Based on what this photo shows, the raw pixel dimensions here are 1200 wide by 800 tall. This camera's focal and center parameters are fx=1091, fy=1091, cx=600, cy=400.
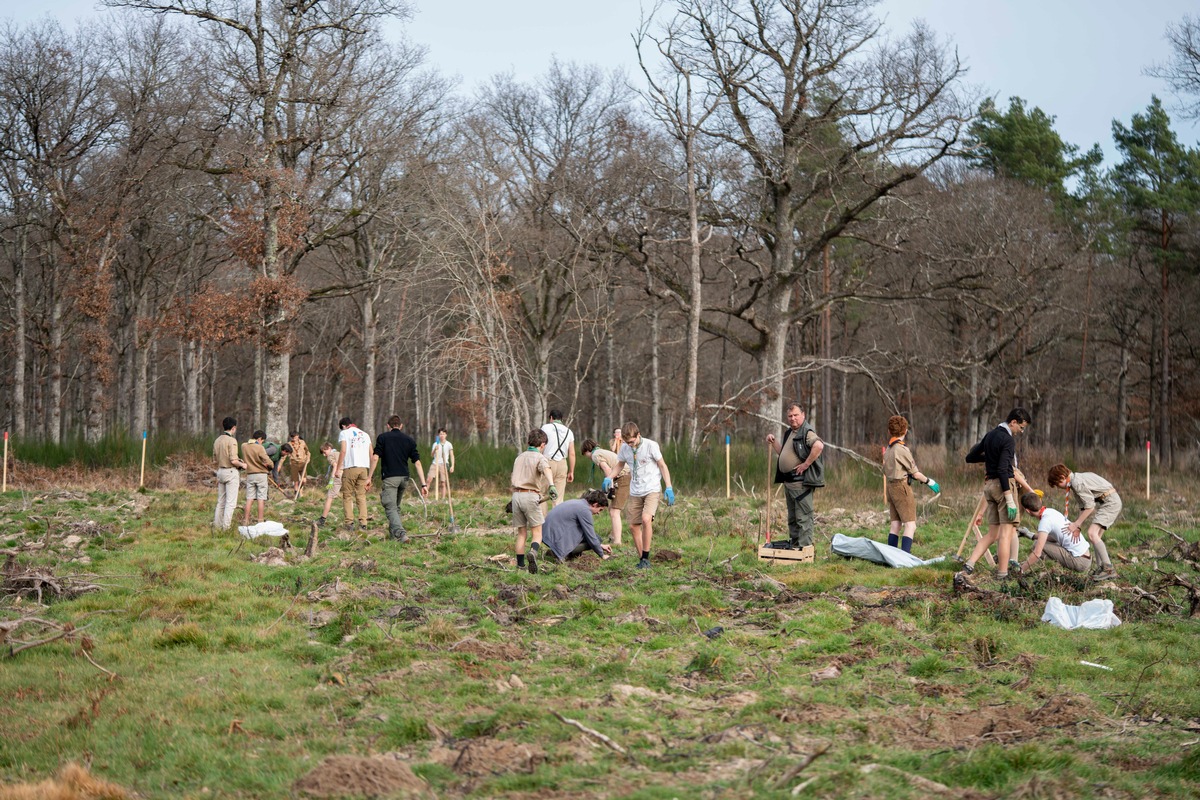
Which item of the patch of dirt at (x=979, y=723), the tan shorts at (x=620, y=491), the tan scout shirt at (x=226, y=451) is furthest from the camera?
the tan scout shirt at (x=226, y=451)

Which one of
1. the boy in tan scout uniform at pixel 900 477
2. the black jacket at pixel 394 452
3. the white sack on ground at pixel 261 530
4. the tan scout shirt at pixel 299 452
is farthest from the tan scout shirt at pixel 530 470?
the tan scout shirt at pixel 299 452

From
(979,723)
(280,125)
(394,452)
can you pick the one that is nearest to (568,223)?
(280,125)

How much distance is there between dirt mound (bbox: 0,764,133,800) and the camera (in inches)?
209

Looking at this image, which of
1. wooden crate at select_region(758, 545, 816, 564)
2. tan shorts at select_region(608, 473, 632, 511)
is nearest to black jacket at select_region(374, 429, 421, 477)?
tan shorts at select_region(608, 473, 632, 511)

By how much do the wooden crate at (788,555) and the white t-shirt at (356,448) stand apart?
20.4 ft

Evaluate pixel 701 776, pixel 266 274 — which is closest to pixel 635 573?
pixel 701 776

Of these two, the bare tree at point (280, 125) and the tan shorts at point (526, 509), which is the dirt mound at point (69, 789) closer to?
the tan shorts at point (526, 509)

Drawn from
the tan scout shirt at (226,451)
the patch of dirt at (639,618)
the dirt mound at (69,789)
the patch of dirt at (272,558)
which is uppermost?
the tan scout shirt at (226,451)

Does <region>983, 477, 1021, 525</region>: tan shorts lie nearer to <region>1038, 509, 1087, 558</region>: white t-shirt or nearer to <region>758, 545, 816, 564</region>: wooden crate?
<region>1038, 509, 1087, 558</region>: white t-shirt

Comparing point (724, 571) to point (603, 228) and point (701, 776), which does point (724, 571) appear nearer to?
point (701, 776)

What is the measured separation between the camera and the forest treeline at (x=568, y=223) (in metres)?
25.7

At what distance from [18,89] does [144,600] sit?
23506 millimetres

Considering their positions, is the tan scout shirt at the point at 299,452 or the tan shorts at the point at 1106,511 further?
the tan scout shirt at the point at 299,452

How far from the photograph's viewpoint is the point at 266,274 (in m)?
25.3
